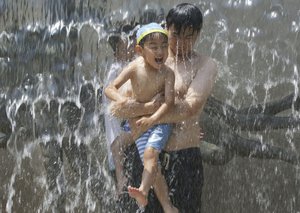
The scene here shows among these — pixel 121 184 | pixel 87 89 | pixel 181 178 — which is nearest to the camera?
pixel 181 178

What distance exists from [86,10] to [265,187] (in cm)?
171

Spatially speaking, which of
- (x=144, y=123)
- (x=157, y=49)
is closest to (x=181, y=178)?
(x=144, y=123)

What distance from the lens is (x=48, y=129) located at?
4.82m

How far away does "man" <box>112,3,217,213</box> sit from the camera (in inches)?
126

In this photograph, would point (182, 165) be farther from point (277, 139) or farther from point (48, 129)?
point (277, 139)

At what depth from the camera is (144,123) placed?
10.5 ft

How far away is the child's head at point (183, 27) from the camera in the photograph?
3.24 metres

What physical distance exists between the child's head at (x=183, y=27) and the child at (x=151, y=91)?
0.20 ft

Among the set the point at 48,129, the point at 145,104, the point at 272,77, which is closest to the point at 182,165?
the point at 145,104

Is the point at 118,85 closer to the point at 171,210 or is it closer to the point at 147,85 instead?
the point at 147,85

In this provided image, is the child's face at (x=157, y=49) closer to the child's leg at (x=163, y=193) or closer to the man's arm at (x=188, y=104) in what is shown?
the man's arm at (x=188, y=104)

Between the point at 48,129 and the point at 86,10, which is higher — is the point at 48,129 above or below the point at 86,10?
below

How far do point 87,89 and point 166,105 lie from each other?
1.61 m

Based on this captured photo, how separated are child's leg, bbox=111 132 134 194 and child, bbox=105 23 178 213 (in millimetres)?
138
